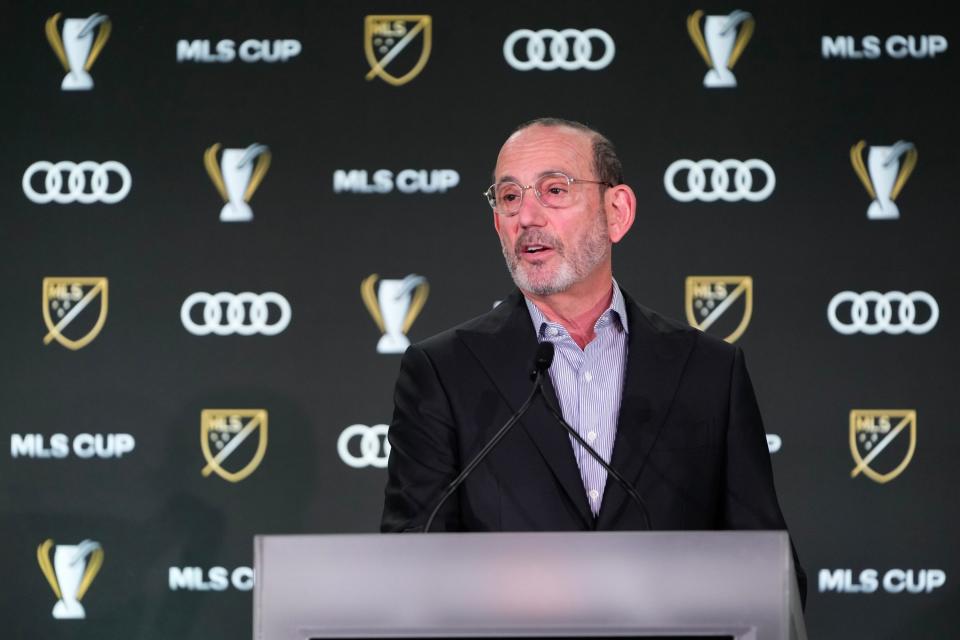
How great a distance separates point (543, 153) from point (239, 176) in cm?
190

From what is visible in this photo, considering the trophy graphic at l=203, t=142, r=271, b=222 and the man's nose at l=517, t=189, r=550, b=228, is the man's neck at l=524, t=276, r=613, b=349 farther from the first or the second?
the trophy graphic at l=203, t=142, r=271, b=222

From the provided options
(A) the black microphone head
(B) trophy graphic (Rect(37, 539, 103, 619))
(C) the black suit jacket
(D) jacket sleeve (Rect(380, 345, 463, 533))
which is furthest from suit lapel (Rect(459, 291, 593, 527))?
(B) trophy graphic (Rect(37, 539, 103, 619))

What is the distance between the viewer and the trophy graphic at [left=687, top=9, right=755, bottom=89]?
166 inches

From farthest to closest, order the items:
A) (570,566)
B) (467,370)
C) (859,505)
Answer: (859,505) → (467,370) → (570,566)

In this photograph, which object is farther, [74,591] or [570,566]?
[74,591]

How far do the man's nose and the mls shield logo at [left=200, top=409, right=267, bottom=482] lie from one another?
1859 millimetres

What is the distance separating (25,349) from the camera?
4227 mm

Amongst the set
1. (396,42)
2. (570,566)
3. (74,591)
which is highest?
(396,42)

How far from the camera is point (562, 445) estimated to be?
2398 millimetres

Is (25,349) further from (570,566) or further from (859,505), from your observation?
(570,566)

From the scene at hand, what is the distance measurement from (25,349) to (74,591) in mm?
813

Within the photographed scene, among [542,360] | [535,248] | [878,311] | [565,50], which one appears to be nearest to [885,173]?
[878,311]

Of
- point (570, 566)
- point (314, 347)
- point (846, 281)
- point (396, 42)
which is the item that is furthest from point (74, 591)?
point (570, 566)

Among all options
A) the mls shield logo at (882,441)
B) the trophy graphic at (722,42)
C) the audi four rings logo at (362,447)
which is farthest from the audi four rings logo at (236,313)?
the mls shield logo at (882,441)
